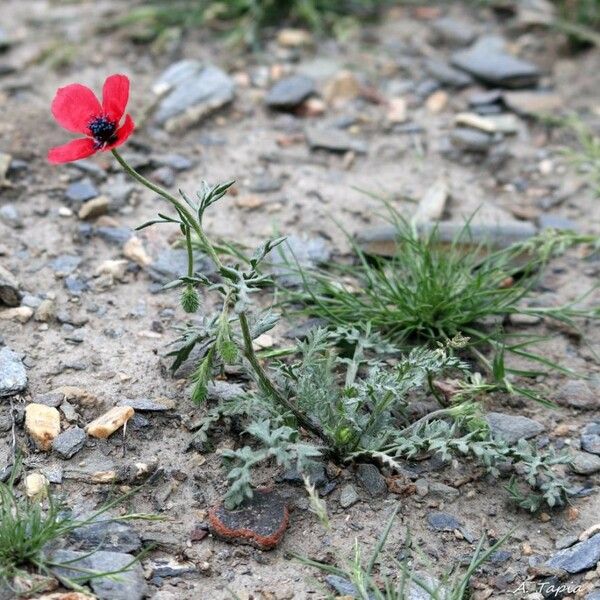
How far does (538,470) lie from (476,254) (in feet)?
3.08

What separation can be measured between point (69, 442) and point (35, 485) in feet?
0.53

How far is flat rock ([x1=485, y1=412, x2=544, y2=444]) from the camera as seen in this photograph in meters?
2.68

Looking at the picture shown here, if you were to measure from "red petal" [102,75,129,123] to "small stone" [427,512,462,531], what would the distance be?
4.19ft

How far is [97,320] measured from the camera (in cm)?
295

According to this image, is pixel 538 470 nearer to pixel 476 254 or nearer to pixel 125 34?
pixel 476 254

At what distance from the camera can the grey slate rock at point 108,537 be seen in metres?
2.25

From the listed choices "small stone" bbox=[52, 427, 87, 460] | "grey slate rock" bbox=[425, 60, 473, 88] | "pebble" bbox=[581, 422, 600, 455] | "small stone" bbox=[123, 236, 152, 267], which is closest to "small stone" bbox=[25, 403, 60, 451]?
"small stone" bbox=[52, 427, 87, 460]

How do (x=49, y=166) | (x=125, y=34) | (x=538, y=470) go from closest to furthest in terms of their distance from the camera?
(x=538, y=470) → (x=49, y=166) → (x=125, y=34)

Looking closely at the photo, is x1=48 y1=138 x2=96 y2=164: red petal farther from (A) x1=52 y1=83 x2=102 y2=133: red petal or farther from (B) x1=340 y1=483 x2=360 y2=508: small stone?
(B) x1=340 y1=483 x2=360 y2=508: small stone

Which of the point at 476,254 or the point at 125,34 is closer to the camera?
the point at 476,254

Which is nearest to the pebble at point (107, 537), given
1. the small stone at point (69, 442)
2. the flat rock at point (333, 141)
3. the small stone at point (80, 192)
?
the small stone at point (69, 442)

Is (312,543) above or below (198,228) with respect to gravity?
A: below

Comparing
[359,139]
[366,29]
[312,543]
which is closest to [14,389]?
[312,543]

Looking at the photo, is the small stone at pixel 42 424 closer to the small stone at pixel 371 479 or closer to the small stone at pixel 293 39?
the small stone at pixel 371 479
